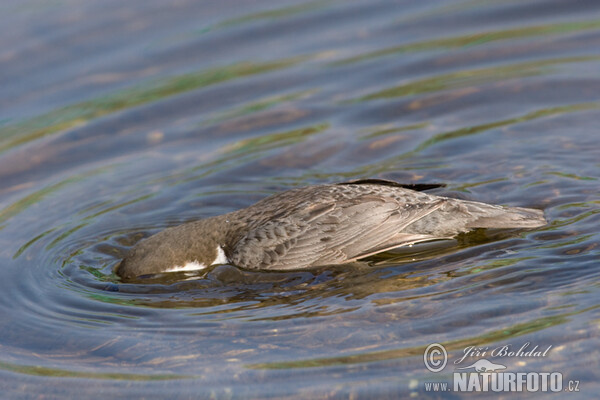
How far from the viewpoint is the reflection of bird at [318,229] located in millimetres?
8078

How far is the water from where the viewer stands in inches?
263

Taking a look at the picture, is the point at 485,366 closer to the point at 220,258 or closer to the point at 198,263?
the point at 220,258

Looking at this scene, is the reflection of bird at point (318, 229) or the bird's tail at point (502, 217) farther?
the bird's tail at point (502, 217)

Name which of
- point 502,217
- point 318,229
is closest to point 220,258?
point 318,229

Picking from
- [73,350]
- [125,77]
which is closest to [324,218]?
[73,350]

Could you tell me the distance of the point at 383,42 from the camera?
12867 millimetres

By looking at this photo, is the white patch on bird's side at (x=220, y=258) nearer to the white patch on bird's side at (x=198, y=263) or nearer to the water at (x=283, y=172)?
the white patch on bird's side at (x=198, y=263)

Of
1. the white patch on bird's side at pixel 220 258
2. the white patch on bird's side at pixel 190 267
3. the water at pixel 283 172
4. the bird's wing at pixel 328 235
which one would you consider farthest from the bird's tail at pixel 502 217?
the white patch on bird's side at pixel 190 267

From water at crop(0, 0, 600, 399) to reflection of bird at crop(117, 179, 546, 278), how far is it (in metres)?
0.17

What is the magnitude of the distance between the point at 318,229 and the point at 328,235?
0.11 metres

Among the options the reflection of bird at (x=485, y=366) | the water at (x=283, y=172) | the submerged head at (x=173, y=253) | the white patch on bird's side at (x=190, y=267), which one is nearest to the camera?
the reflection of bird at (x=485, y=366)

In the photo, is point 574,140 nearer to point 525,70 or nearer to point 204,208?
point 525,70

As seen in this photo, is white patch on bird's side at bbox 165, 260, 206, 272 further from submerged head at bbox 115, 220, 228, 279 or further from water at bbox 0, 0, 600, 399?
water at bbox 0, 0, 600, 399

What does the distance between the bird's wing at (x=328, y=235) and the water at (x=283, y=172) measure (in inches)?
6.2
